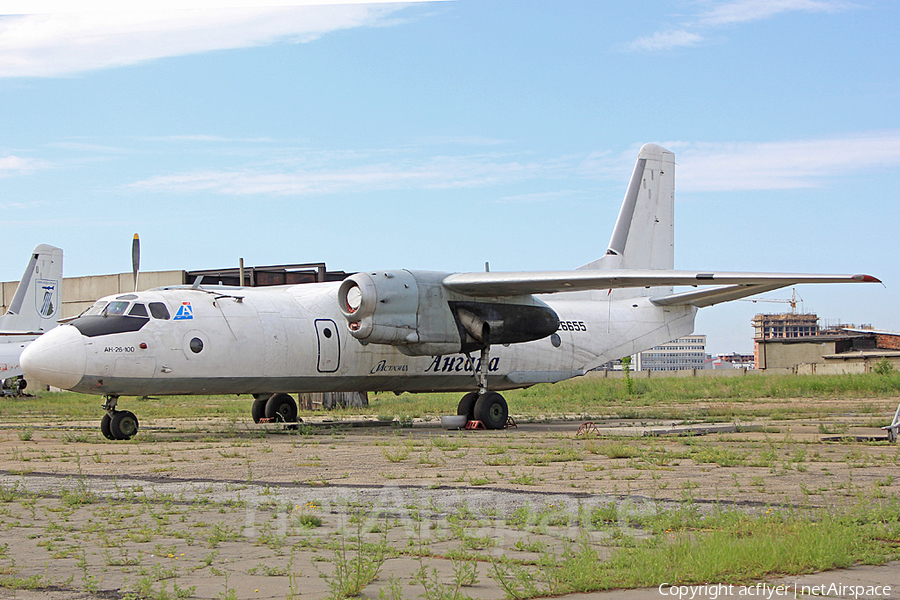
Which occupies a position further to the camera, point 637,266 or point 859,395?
point 859,395

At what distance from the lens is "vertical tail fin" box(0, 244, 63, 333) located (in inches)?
1329

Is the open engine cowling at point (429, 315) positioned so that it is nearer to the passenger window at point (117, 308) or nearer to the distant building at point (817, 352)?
the passenger window at point (117, 308)

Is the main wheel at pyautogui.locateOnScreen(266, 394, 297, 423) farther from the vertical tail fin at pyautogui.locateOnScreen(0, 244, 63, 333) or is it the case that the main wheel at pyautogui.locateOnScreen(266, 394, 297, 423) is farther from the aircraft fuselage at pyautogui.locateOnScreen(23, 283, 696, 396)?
the vertical tail fin at pyautogui.locateOnScreen(0, 244, 63, 333)

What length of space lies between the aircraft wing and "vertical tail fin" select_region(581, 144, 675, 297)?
4.05m

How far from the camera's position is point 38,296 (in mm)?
34562

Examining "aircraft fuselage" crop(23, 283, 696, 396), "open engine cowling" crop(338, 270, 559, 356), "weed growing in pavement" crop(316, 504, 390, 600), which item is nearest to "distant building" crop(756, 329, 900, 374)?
"aircraft fuselage" crop(23, 283, 696, 396)

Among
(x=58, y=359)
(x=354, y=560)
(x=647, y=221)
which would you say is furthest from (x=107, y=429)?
(x=647, y=221)

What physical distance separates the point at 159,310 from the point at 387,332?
4.61 metres

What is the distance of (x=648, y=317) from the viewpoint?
78.9ft

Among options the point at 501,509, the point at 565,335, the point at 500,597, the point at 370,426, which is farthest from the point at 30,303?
the point at 500,597

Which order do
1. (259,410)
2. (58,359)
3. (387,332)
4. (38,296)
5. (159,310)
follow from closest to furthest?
(58,359) → (159,310) → (387,332) → (259,410) → (38,296)

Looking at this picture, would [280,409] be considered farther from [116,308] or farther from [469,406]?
[116,308]

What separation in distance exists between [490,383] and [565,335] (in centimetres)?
245

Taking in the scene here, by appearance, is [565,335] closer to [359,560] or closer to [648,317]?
[648,317]
